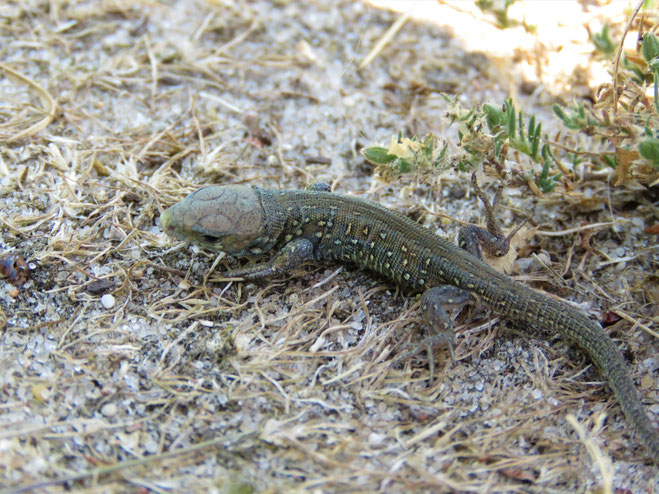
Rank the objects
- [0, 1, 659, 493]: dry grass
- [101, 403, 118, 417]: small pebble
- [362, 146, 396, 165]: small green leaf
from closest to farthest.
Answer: [0, 1, 659, 493]: dry grass → [101, 403, 118, 417]: small pebble → [362, 146, 396, 165]: small green leaf

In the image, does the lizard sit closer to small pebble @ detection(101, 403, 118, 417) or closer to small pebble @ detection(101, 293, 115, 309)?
small pebble @ detection(101, 293, 115, 309)

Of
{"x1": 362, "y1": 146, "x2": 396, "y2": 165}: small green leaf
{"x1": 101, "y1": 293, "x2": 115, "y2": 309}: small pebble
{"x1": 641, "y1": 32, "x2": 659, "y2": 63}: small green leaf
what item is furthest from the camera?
{"x1": 362, "y1": 146, "x2": 396, "y2": 165}: small green leaf

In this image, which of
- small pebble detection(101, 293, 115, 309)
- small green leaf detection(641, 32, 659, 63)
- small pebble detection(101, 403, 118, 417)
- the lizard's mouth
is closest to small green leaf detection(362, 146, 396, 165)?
the lizard's mouth

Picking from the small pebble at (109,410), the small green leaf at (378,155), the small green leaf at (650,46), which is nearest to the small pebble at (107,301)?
the small pebble at (109,410)

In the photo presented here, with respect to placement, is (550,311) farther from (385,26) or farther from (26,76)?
(26,76)

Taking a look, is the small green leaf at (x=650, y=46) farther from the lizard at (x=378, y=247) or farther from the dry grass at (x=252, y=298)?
the lizard at (x=378, y=247)

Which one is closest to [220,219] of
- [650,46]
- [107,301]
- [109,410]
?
[107,301]
